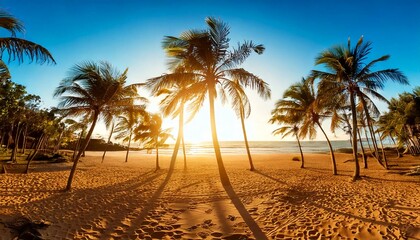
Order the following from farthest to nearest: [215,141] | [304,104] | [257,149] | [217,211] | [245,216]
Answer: [257,149] → [304,104] → [215,141] → [217,211] → [245,216]

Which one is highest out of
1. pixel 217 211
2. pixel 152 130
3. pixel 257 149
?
pixel 152 130

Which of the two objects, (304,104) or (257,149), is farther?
(257,149)

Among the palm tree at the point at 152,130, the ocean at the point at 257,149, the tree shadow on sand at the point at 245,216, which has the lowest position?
the tree shadow on sand at the point at 245,216

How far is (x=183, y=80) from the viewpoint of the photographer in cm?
919

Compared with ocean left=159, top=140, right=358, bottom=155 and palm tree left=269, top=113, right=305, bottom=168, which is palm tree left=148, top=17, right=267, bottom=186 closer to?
palm tree left=269, top=113, right=305, bottom=168

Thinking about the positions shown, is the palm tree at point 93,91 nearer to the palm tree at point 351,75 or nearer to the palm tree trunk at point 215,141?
the palm tree trunk at point 215,141

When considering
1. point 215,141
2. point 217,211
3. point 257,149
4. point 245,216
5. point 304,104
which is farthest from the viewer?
point 257,149

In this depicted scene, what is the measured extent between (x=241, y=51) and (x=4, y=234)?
9.40 meters

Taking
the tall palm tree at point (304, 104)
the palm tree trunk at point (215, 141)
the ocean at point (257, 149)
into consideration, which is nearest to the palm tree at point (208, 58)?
the palm tree trunk at point (215, 141)

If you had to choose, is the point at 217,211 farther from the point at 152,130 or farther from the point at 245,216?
the point at 152,130

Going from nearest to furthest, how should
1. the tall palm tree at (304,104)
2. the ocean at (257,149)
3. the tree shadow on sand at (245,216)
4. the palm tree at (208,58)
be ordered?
→ 1. the tree shadow on sand at (245,216)
2. the palm tree at (208,58)
3. the tall palm tree at (304,104)
4. the ocean at (257,149)

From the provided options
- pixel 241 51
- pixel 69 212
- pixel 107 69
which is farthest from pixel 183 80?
pixel 69 212

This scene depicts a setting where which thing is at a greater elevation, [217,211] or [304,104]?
[304,104]

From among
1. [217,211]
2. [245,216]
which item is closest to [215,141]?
[217,211]
